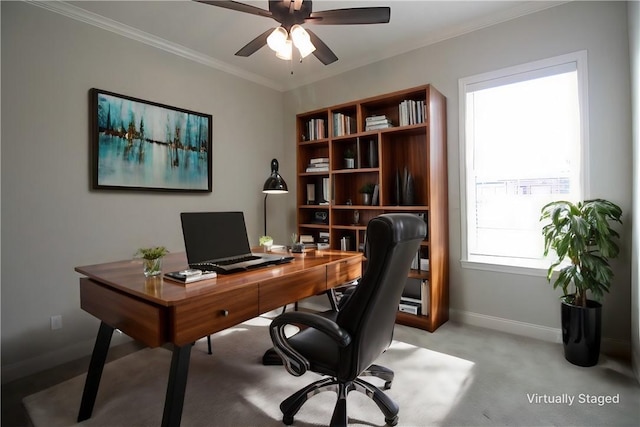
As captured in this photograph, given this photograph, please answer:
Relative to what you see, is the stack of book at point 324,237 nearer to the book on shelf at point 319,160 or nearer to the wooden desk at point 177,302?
the book on shelf at point 319,160

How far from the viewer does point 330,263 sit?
205cm

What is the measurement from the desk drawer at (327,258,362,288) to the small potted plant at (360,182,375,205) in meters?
1.16

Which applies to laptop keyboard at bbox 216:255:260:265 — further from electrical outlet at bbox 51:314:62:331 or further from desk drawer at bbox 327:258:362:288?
electrical outlet at bbox 51:314:62:331

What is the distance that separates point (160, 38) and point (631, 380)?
4.50 metres

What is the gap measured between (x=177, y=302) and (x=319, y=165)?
2.72 metres

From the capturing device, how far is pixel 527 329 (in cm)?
271

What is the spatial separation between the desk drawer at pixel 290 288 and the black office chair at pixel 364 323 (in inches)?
5.7

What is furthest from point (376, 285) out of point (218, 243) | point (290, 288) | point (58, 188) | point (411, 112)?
point (58, 188)

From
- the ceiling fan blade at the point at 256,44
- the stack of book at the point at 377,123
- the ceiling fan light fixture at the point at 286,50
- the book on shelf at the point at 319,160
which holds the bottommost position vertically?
the book on shelf at the point at 319,160

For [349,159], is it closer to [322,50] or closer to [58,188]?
[322,50]

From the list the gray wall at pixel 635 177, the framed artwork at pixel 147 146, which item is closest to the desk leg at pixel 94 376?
the framed artwork at pixel 147 146

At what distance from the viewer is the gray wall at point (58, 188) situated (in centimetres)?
228

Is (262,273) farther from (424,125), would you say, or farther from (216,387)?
(424,125)

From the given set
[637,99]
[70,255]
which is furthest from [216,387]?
[637,99]
